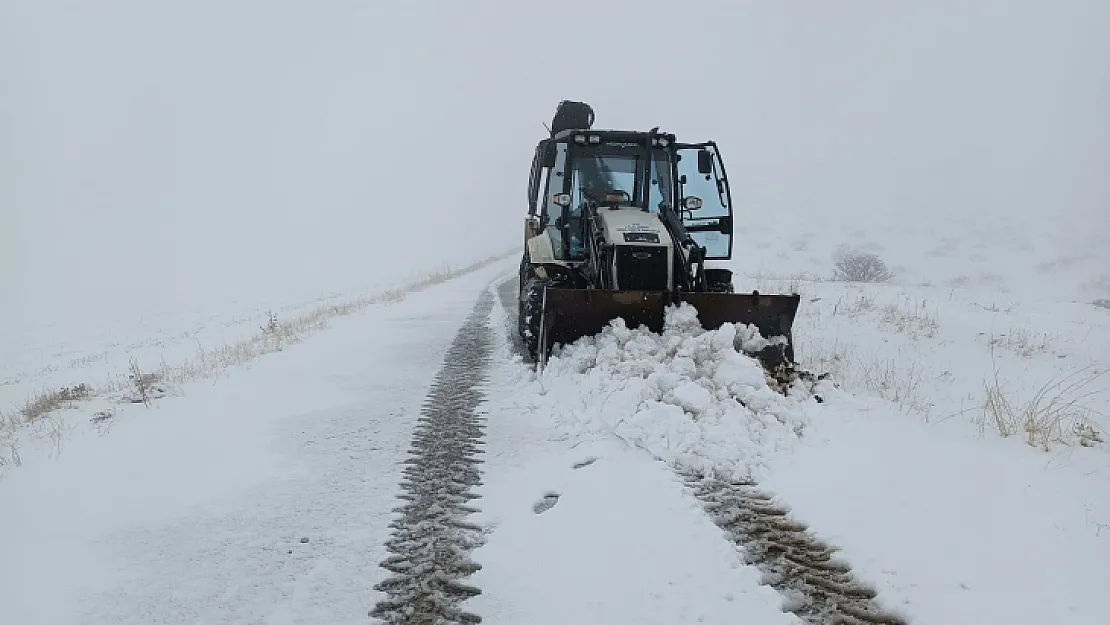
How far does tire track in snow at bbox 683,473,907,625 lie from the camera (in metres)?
2.55

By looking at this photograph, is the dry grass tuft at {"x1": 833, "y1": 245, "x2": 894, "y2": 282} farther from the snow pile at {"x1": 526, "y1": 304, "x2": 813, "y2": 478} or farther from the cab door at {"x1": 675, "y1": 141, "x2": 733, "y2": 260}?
the snow pile at {"x1": 526, "y1": 304, "x2": 813, "y2": 478}

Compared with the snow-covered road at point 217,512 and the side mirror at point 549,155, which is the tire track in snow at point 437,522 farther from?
the side mirror at point 549,155

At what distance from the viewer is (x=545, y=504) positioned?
376 cm

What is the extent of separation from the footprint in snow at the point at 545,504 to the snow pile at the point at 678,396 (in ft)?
2.81

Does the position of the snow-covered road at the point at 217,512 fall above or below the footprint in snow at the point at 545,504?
above

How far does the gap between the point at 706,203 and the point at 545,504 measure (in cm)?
578

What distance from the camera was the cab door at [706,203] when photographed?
27.6 ft

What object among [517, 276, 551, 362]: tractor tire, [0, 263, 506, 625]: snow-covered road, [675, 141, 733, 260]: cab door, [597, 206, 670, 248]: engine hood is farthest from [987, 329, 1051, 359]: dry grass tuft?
[0, 263, 506, 625]: snow-covered road

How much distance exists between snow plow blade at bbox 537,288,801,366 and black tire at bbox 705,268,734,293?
1.35 metres

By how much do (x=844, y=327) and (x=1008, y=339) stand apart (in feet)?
7.42

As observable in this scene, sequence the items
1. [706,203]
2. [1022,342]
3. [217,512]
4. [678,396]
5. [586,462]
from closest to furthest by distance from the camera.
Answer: [217,512] < [586,462] < [678,396] < [706,203] < [1022,342]

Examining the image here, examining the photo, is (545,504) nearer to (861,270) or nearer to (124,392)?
(124,392)

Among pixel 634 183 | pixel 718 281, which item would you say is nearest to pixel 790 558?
pixel 718 281

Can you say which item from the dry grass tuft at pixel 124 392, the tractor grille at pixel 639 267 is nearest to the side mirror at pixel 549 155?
the tractor grille at pixel 639 267
